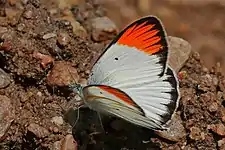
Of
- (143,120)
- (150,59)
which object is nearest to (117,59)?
(150,59)

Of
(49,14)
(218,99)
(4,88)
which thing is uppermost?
(49,14)

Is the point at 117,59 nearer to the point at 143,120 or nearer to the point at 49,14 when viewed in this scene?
the point at 143,120

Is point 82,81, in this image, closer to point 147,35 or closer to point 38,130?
point 38,130

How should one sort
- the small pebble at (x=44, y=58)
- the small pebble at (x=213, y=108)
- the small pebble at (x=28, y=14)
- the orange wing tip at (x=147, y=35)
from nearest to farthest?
the orange wing tip at (x=147, y=35) → the small pebble at (x=213, y=108) → the small pebble at (x=44, y=58) → the small pebble at (x=28, y=14)

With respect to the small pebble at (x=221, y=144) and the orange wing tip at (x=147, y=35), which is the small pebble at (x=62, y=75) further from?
the small pebble at (x=221, y=144)

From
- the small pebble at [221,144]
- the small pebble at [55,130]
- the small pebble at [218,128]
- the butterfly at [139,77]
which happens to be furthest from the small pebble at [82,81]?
the small pebble at [221,144]

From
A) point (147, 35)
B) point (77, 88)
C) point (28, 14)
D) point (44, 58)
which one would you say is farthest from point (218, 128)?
point (28, 14)

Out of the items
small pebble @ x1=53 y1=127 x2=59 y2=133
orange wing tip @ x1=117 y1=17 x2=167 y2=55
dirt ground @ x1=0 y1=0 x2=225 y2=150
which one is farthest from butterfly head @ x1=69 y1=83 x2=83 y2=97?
orange wing tip @ x1=117 y1=17 x2=167 y2=55
